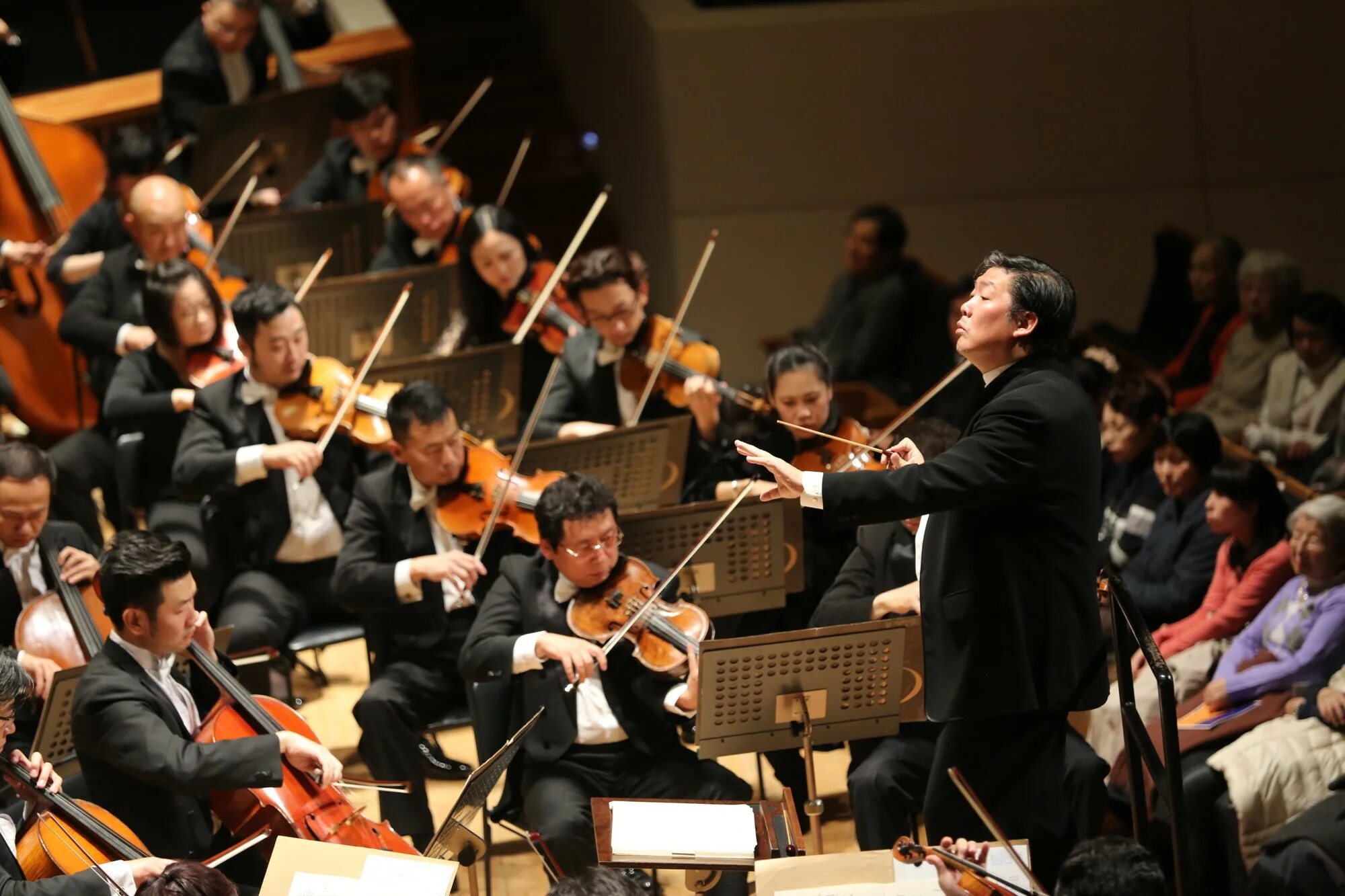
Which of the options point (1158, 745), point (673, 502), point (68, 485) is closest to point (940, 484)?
point (1158, 745)

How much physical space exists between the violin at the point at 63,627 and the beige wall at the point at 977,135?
10.9 ft

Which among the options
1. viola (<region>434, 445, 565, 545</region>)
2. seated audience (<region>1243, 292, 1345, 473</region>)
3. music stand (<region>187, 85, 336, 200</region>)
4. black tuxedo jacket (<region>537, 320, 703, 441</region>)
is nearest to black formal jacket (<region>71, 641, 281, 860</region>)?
viola (<region>434, 445, 565, 545</region>)

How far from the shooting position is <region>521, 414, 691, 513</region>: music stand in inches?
159

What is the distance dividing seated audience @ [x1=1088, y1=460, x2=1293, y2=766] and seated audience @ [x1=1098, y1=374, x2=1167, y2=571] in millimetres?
398

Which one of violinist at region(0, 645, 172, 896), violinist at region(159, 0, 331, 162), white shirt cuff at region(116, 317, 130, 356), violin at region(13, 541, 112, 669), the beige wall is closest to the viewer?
violinist at region(0, 645, 172, 896)

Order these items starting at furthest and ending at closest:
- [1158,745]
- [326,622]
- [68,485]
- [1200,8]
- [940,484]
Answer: [1200,8], [68,485], [326,622], [1158,745], [940,484]

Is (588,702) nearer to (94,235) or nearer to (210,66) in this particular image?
(94,235)

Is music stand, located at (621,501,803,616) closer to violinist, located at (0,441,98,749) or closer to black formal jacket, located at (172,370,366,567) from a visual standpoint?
black formal jacket, located at (172,370,366,567)

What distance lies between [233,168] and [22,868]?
11.3ft

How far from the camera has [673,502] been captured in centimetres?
429

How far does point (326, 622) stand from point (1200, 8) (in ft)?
14.1

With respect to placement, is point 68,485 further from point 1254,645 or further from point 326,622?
point 1254,645

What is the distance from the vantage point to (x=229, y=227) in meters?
5.44

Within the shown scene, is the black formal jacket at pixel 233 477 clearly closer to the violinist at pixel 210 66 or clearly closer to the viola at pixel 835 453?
the viola at pixel 835 453
